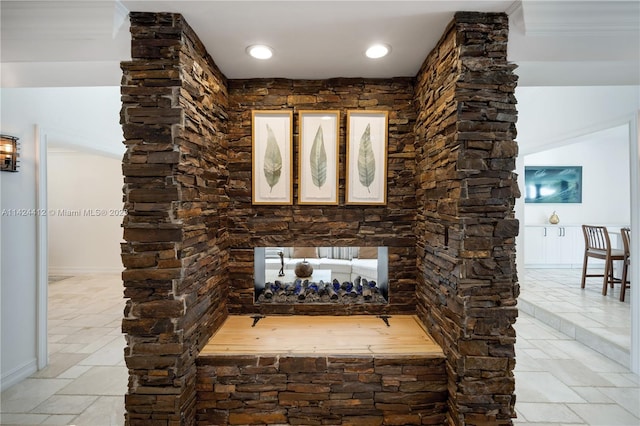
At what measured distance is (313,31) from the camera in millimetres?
1662

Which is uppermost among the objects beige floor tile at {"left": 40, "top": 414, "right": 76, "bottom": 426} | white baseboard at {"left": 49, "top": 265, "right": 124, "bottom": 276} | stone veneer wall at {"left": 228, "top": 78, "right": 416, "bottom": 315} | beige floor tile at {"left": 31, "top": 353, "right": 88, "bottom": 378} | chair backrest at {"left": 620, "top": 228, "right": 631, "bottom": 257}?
stone veneer wall at {"left": 228, "top": 78, "right": 416, "bottom": 315}

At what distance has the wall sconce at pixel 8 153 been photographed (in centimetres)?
220

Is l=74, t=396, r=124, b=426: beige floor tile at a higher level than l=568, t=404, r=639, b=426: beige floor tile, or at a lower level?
→ higher

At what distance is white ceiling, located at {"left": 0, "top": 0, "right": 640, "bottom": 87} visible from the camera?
58.7 inches

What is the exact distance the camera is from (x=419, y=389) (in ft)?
5.66

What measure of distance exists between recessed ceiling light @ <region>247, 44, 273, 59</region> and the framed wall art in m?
0.42

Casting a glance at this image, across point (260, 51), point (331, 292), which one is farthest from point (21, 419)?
point (260, 51)

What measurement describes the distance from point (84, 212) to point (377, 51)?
6328mm

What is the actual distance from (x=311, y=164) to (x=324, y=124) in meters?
0.32

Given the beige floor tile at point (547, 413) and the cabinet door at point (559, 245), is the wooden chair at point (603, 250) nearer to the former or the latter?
the cabinet door at point (559, 245)

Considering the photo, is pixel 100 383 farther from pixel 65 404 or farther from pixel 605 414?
pixel 605 414

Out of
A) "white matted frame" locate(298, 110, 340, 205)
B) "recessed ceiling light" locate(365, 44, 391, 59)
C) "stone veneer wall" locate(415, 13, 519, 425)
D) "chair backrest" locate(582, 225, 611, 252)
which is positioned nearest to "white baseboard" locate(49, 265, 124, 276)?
"white matted frame" locate(298, 110, 340, 205)

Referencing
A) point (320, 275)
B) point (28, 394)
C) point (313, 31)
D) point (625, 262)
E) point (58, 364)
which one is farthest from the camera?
point (625, 262)

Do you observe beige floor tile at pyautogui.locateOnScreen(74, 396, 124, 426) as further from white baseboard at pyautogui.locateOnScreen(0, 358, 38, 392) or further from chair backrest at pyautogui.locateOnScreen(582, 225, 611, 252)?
chair backrest at pyautogui.locateOnScreen(582, 225, 611, 252)
